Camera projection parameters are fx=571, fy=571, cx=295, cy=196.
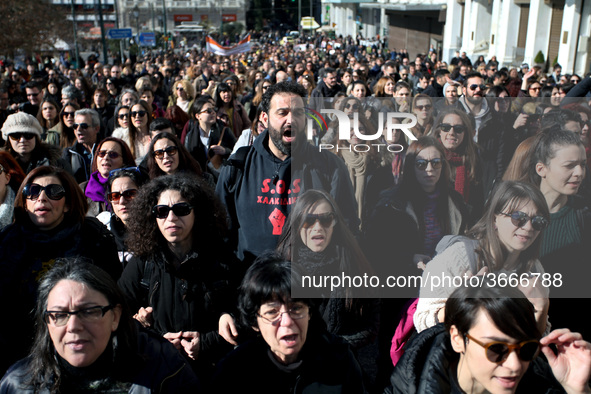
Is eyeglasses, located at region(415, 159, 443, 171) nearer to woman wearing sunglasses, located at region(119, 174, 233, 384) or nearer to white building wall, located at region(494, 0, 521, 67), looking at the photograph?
woman wearing sunglasses, located at region(119, 174, 233, 384)

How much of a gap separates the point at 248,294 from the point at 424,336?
0.77 metres

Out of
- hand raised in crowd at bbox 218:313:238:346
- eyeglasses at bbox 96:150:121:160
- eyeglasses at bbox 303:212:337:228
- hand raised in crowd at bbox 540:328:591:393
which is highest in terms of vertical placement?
eyeglasses at bbox 96:150:121:160

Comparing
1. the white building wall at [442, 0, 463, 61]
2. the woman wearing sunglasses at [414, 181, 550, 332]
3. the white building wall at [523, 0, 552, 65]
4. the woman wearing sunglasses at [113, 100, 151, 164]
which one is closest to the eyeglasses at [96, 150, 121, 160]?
the woman wearing sunglasses at [113, 100, 151, 164]

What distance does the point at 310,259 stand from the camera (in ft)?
9.77

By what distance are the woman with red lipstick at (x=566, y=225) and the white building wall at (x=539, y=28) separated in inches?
835

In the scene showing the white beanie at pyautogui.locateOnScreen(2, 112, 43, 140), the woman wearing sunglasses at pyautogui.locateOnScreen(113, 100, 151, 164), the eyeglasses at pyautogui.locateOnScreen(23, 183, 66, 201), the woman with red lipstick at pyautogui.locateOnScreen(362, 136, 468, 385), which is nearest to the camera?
the eyeglasses at pyautogui.locateOnScreen(23, 183, 66, 201)

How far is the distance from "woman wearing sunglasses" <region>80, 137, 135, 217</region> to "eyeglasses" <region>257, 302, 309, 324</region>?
2.33 m

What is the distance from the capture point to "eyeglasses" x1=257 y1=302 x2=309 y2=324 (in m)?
2.42

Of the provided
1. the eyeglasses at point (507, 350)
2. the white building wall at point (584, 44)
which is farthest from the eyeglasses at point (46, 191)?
the white building wall at point (584, 44)

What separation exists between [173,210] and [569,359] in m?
2.03

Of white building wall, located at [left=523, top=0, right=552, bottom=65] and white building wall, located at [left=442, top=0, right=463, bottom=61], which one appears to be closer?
white building wall, located at [left=523, top=0, right=552, bottom=65]

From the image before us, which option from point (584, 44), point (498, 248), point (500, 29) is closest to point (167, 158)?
point (498, 248)

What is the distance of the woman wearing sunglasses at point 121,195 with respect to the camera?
387 cm

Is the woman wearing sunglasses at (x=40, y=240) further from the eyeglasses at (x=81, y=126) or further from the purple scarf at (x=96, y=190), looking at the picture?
the eyeglasses at (x=81, y=126)
